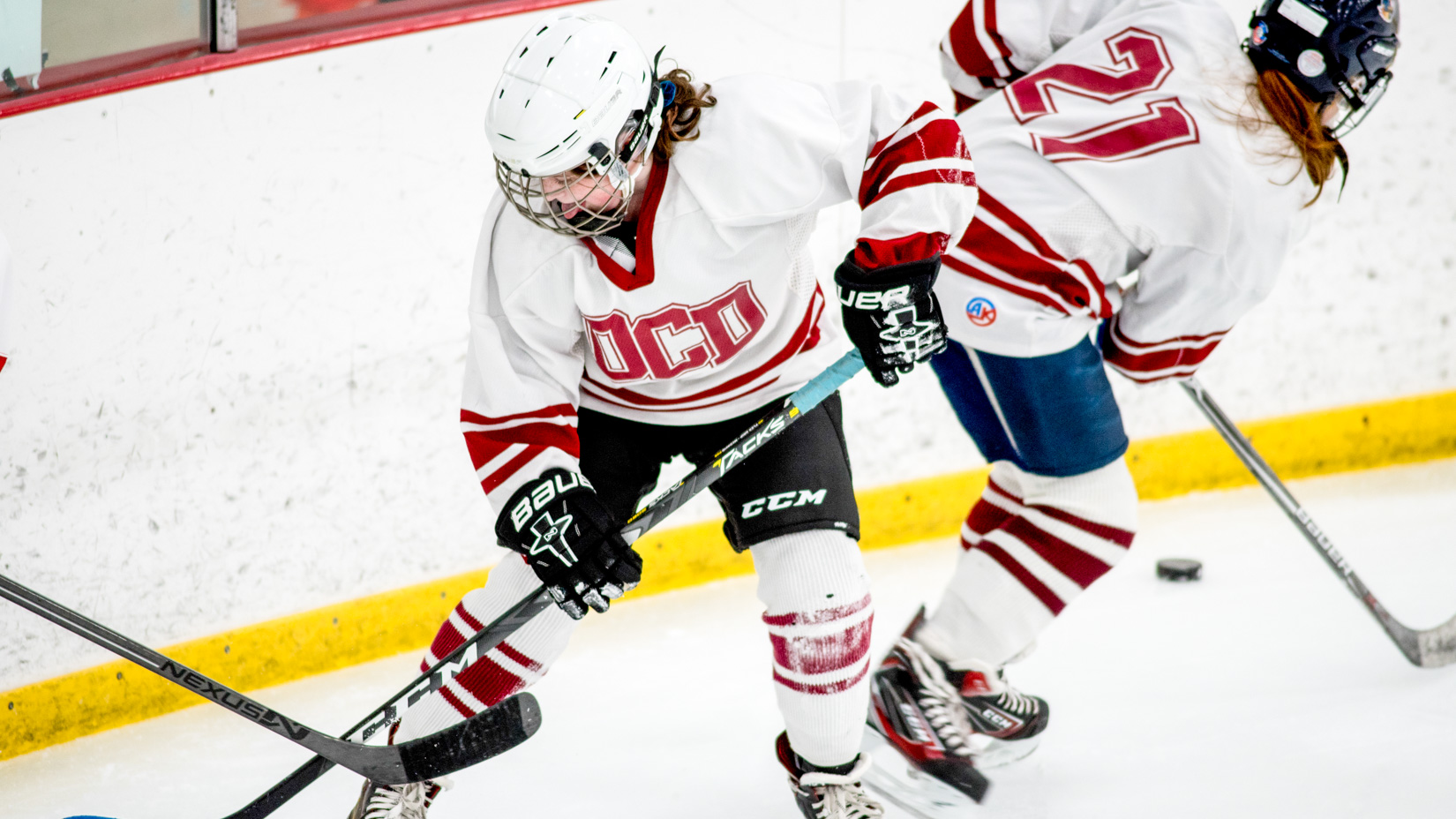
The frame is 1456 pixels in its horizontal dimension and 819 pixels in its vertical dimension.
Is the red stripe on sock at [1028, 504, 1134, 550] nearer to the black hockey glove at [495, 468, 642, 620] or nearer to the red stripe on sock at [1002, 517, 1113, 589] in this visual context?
the red stripe on sock at [1002, 517, 1113, 589]

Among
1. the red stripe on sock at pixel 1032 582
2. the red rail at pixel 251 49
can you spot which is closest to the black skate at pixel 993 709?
the red stripe on sock at pixel 1032 582

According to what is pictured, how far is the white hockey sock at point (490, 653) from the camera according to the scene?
171 cm

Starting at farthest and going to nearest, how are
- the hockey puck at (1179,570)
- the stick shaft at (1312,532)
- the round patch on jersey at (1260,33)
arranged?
the hockey puck at (1179,570), the stick shaft at (1312,532), the round patch on jersey at (1260,33)

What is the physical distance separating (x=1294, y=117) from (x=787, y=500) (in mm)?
Result: 870

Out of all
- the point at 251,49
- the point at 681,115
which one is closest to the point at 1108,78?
the point at 681,115

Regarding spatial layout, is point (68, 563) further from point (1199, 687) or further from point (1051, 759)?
point (1199, 687)

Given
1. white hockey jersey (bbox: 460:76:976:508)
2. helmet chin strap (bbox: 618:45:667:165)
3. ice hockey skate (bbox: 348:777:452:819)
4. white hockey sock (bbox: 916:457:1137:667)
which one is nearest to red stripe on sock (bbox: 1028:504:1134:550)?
white hockey sock (bbox: 916:457:1137:667)

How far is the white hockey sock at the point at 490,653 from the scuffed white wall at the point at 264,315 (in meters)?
0.87

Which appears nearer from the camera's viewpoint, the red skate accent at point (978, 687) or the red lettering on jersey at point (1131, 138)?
the red lettering on jersey at point (1131, 138)

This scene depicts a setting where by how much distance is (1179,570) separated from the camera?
2756mm

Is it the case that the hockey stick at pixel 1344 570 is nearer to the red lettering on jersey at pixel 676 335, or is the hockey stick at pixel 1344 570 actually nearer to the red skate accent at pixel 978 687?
the red skate accent at pixel 978 687

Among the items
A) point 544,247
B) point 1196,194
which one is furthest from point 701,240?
point 1196,194

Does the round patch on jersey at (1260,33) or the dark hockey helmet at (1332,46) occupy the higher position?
the round patch on jersey at (1260,33)

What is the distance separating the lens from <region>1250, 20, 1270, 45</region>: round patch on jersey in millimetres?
1775
